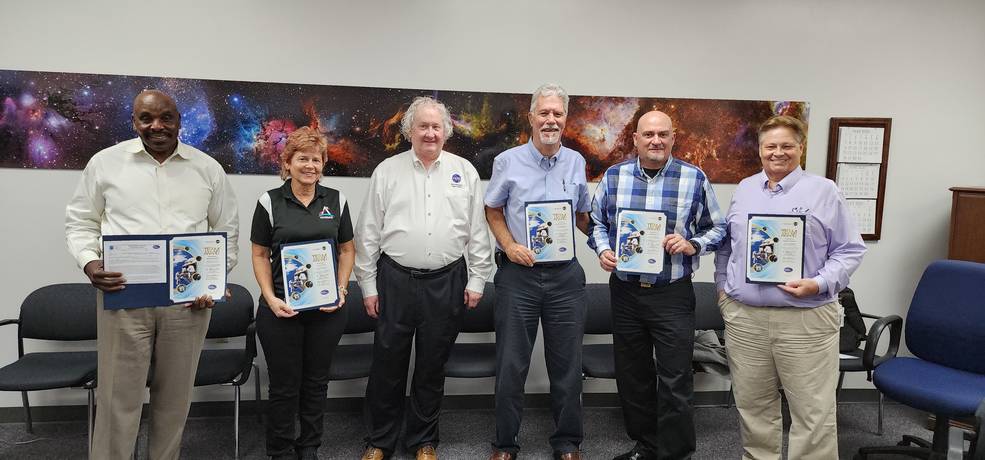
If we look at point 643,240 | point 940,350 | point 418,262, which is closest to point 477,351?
point 418,262

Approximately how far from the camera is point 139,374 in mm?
2488

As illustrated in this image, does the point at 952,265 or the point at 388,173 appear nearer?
the point at 388,173

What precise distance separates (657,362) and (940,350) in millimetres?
1676

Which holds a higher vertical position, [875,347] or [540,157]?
[540,157]

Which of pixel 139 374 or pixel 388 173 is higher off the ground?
pixel 388 173

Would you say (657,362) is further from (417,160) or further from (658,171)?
(417,160)

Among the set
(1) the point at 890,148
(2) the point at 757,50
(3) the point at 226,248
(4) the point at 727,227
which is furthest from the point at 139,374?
(1) the point at 890,148

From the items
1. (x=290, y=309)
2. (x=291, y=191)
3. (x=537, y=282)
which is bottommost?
(x=290, y=309)

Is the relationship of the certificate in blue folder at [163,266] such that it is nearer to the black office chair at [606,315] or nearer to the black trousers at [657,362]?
the black trousers at [657,362]

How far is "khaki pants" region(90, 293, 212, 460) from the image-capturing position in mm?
2438

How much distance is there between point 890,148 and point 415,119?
3.50 m

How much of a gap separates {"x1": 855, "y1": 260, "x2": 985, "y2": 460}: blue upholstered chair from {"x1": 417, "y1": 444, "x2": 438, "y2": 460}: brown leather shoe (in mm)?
2424

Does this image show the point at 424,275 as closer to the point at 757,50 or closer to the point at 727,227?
the point at 727,227

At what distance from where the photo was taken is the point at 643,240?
8.73ft
